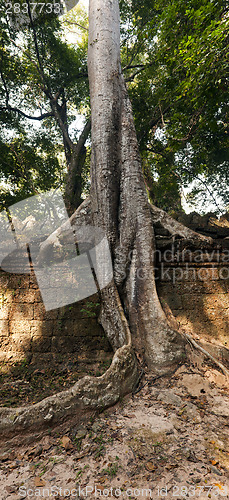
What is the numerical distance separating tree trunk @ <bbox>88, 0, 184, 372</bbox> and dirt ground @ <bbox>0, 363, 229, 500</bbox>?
2.29 feet

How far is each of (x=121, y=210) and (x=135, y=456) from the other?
2.71 metres

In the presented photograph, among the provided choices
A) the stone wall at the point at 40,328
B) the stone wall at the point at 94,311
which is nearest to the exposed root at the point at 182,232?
the stone wall at the point at 94,311

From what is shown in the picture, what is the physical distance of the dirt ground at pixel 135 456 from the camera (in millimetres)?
1388

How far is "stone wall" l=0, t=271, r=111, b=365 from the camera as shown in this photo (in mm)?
3449

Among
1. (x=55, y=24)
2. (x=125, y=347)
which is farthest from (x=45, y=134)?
(x=125, y=347)

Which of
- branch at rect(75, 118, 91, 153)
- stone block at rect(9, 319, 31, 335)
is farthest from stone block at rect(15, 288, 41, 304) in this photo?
branch at rect(75, 118, 91, 153)

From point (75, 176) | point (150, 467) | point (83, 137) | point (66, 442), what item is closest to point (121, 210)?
point (66, 442)

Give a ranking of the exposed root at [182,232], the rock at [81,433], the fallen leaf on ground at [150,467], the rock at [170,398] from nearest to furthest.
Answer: the fallen leaf on ground at [150,467]
the rock at [81,433]
the rock at [170,398]
the exposed root at [182,232]

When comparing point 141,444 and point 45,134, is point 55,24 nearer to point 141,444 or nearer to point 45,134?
point 45,134

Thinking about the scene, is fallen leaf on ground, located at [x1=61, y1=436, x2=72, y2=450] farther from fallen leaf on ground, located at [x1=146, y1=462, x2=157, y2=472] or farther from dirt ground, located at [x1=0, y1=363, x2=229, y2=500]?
fallen leaf on ground, located at [x1=146, y1=462, x2=157, y2=472]

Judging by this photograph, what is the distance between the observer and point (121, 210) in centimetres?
350

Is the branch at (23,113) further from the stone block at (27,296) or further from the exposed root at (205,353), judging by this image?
the exposed root at (205,353)

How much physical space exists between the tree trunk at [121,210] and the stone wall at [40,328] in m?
0.46

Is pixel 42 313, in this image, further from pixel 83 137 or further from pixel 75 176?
pixel 83 137
